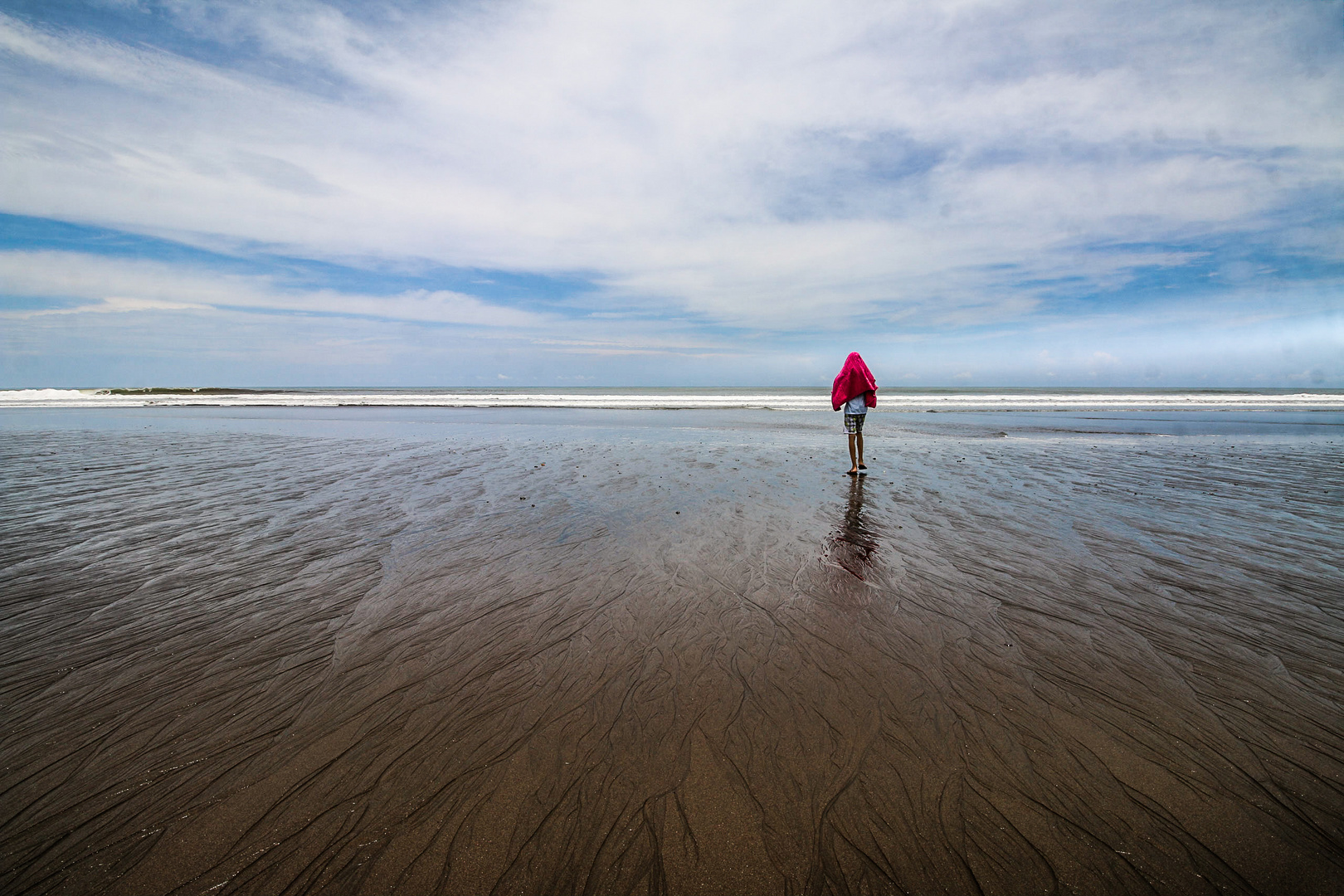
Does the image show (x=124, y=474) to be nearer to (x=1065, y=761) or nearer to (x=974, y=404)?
(x=1065, y=761)

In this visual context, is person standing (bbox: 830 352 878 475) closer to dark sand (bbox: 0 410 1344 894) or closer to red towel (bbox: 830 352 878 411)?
red towel (bbox: 830 352 878 411)

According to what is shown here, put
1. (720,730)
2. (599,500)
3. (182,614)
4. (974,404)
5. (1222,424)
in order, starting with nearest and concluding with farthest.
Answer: (720,730)
(182,614)
(599,500)
(1222,424)
(974,404)

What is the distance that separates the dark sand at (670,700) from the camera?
7.62 ft

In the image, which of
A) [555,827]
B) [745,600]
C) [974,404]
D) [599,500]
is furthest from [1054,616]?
[974,404]

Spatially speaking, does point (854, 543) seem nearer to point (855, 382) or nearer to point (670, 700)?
point (670, 700)

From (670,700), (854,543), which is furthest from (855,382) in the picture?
(670,700)

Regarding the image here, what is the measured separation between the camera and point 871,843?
2381 millimetres

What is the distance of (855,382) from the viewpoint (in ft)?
42.4

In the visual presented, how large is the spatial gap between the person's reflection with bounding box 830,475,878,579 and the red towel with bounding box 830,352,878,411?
4.80 meters

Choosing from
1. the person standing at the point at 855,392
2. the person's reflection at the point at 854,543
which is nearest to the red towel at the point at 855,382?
the person standing at the point at 855,392

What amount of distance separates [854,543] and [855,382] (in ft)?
23.2

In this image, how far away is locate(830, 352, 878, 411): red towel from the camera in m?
12.8

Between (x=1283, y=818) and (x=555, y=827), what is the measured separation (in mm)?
3503

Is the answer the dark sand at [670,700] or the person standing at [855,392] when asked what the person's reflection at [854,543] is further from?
the person standing at [855,392]
